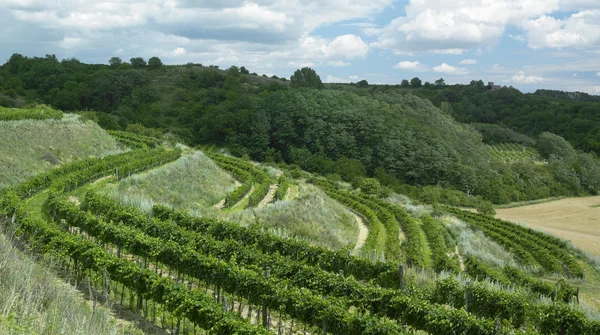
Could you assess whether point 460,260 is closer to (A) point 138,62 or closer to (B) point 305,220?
(B) point 305,220

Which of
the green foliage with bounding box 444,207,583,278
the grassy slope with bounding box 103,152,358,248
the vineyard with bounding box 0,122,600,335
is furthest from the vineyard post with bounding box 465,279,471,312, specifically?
the green foliage with bounding box 444,207,583,278

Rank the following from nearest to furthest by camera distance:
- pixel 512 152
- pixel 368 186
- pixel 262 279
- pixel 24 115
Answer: pixel 262 279
pixel 24 115
pixel 368 186
pixel 512 152

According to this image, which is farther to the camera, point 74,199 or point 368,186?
point 368,186

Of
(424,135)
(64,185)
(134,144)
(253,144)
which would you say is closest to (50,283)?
(64,185)

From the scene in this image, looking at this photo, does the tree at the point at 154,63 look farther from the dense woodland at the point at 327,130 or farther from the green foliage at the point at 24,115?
the green foliage at the point at 24,115

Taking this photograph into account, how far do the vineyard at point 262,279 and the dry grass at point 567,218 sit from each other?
23.7 metres

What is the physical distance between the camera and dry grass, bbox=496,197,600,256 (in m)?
57.8

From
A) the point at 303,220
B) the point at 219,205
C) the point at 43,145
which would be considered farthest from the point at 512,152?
the point at 43,145

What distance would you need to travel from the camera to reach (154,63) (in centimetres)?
16712

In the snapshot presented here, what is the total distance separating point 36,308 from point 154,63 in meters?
165

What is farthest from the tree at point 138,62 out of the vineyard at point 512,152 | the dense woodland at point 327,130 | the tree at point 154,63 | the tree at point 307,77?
the vineyard at point 512,152

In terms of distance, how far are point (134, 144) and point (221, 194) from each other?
810 inches

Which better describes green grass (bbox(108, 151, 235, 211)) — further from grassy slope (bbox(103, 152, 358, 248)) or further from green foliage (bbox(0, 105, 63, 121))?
green foliage (bbox(0, 105, 63, 121))

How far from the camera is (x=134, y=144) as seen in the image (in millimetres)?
60219
